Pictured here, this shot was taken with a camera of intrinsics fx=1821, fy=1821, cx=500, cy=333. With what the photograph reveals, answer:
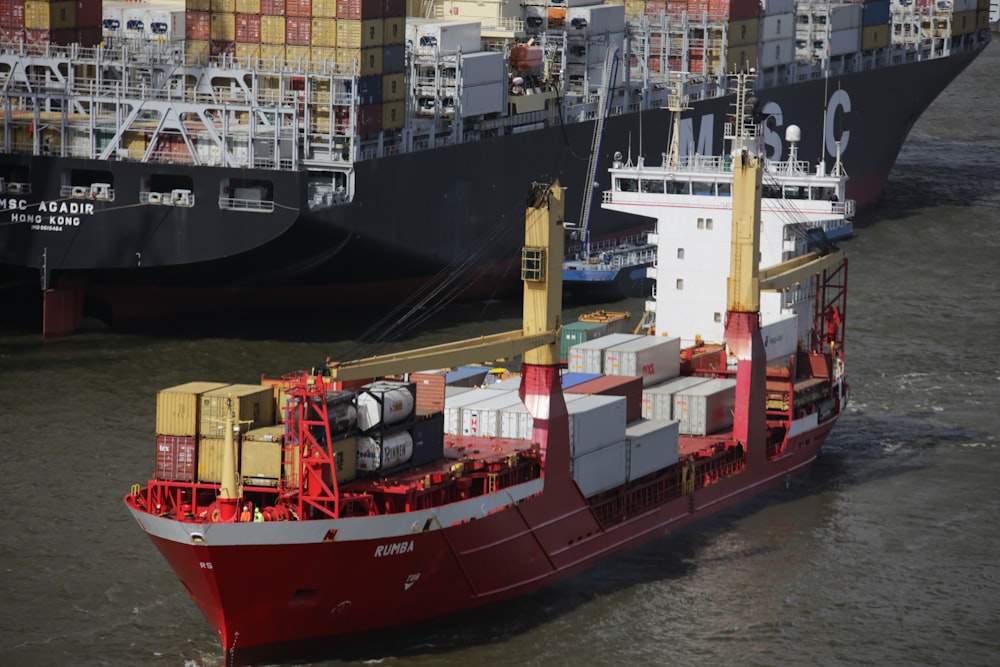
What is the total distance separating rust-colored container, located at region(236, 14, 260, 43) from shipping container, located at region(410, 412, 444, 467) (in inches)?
1050

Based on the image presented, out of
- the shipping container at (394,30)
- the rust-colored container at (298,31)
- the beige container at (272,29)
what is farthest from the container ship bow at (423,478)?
the beige container at (272,29)

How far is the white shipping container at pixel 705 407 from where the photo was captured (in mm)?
36500

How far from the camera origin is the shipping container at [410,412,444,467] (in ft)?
93.1

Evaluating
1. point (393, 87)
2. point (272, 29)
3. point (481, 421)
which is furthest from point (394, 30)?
point (481, 421)

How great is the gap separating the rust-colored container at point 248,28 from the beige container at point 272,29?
0.60ft

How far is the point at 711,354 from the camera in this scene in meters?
39.1

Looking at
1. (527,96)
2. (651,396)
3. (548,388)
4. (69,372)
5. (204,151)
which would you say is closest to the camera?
(548,388)

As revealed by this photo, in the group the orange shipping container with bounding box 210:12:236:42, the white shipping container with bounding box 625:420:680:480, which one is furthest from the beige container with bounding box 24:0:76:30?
the white shipping container with bounding box 625:420:680:480

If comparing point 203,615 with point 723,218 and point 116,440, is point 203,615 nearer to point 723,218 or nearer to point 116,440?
point 116,440

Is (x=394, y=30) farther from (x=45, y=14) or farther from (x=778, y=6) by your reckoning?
(x=778, y=6)

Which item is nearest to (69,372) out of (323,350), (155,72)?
(323,350)

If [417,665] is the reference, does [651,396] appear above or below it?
above

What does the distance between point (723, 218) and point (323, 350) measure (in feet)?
40.6

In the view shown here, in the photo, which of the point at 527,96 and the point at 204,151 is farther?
the point at 527,96
